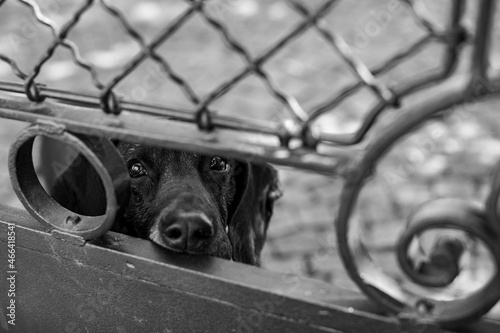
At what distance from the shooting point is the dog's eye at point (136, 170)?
9.34ft

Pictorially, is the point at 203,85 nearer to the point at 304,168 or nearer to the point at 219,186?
the point at 219,186

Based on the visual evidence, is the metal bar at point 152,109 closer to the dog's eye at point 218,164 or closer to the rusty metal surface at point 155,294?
the rusty metal surface at point 155,294

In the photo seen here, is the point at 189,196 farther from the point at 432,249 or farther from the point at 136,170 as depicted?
the point at 432,249

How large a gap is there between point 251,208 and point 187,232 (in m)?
0.93

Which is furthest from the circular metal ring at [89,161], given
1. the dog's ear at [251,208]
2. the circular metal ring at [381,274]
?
the dog's ear at [251,208]

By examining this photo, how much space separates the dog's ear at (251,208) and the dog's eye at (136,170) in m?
0.45

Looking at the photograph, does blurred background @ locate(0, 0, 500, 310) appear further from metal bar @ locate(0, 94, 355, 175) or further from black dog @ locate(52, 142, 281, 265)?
metal bar @ locate(0, 94, 355, 175)

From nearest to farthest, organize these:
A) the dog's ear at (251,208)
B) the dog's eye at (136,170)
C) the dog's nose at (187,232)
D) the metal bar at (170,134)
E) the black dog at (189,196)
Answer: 1. the metal bar at (170,134)
2. the dog's nose at (187,232)
3. the black dog at (189,196)
4. the dog's eye at (136,170)
5. the dog's ear at (251,208)

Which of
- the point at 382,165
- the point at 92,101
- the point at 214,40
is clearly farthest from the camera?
the point at 214,40

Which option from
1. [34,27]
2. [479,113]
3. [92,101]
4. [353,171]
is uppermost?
[34,27]

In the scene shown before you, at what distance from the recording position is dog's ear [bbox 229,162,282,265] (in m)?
2.97

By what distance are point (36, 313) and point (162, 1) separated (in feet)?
21.3

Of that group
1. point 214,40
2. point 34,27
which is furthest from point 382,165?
point 34,27

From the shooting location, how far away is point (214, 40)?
732 centimetres
